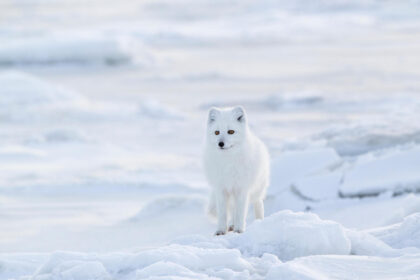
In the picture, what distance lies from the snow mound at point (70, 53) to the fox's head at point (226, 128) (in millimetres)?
17140

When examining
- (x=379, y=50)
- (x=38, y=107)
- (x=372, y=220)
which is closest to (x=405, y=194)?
(x=372, y=220)

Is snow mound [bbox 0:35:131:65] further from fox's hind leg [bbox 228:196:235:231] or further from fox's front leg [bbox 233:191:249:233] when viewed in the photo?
fox's front leg [bbox 233:191:249:233]

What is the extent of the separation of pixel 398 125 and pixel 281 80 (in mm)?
9924

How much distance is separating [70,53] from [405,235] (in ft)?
61.6

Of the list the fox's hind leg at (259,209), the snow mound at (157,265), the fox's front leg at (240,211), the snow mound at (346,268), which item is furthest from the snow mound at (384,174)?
the snow mound at (157,265)

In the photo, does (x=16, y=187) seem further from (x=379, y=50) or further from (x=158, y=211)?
(x=379, y=50)

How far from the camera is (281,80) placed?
56.7 ft

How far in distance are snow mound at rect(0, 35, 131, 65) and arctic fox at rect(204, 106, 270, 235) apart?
17078 millimetres

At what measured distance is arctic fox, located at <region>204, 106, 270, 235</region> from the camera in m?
4.02

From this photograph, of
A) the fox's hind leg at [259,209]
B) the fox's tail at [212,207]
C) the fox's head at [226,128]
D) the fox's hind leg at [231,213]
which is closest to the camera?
the fox's head at [226,128]

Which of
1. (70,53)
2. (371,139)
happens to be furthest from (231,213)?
(70,53)

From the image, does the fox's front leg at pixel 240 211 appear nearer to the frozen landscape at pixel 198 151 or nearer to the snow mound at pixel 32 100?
the frozen landscape at pixel 198 151

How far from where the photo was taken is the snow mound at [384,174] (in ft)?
19.5

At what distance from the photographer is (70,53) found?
69.7ft
